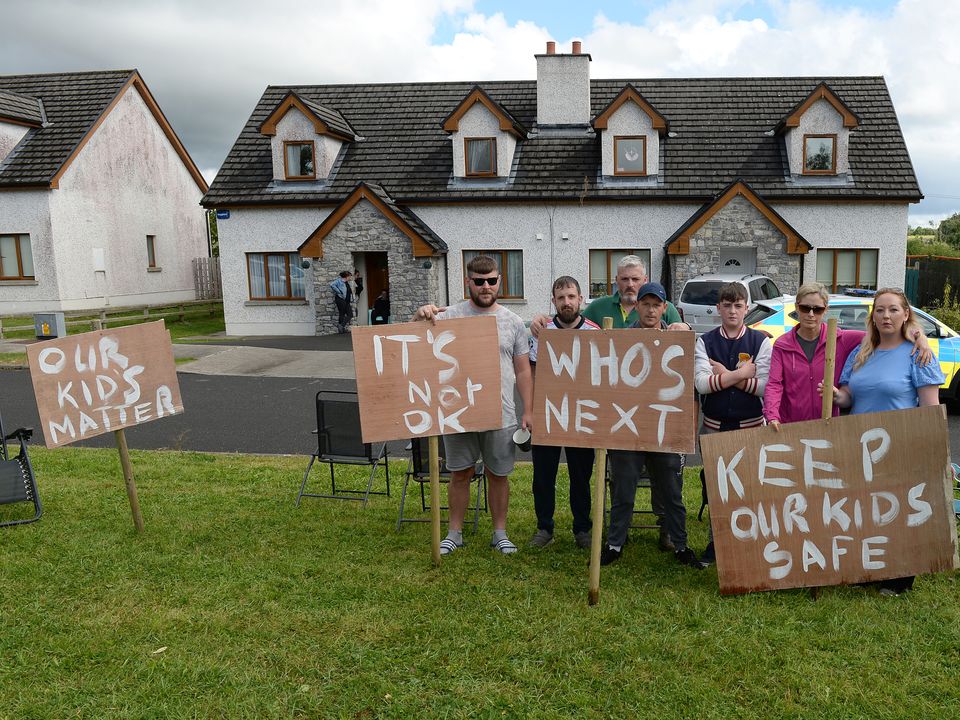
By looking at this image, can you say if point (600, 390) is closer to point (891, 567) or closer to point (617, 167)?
point (891, 567)

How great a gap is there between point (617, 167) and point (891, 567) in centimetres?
1712

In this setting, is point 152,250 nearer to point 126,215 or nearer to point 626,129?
point 126,215

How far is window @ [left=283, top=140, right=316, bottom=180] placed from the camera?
20859 millimetres

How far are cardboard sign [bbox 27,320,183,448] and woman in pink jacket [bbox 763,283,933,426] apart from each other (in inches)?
168

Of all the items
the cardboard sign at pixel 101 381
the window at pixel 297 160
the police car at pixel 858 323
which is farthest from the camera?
the window at pixel 297 160

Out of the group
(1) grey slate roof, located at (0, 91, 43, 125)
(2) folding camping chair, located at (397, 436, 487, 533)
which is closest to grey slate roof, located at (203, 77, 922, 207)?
(1) grey slate roof, located at (0, 91, 43, 125)

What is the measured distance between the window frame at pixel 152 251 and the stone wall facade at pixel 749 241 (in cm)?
1792

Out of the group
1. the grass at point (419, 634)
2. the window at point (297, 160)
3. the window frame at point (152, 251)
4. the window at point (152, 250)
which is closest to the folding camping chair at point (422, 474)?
the grass at point (419, 634)

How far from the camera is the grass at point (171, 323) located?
19594 mm

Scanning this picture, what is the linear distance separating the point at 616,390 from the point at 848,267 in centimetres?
1774

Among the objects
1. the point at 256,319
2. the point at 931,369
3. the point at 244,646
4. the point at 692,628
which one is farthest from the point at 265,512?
the point at 256,319

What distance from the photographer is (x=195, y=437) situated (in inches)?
365

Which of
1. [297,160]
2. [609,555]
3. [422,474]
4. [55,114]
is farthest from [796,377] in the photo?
[55,114]

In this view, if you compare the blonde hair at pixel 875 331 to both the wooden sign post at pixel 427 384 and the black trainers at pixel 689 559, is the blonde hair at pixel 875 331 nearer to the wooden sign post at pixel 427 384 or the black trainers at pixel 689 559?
the black trainers at pixel 689 559
